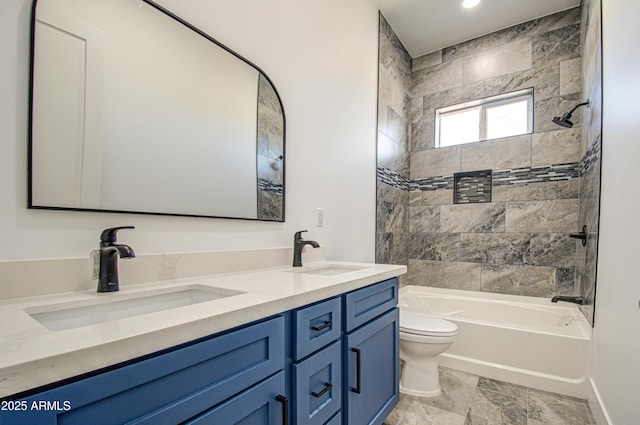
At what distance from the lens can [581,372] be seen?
1989mm

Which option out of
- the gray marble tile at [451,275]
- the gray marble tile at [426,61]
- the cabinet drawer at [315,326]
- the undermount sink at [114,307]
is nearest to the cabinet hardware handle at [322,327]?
the cabinet drawer at [315,326]

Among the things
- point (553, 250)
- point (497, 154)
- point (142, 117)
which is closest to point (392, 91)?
point (497, 154)

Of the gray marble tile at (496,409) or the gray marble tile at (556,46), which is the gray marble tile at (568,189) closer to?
the gray marble tile at (556,46)

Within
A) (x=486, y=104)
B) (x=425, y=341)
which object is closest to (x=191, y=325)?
(x=425, y=341)

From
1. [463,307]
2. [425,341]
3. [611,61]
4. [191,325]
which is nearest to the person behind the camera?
[191,325]

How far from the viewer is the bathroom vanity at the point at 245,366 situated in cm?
50

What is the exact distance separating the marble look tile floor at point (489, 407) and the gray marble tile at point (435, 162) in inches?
78.1

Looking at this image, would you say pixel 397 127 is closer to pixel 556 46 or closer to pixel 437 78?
pixel 437 78

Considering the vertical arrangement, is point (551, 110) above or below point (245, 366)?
above

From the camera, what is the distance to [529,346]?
83.9 inches

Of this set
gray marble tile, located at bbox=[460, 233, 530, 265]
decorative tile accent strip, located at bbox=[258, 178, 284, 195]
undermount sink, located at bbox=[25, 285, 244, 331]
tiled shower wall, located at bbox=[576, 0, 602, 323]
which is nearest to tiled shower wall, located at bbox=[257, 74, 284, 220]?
decorative tile accent strip, located at bbox=[258, 178, 284, 195]

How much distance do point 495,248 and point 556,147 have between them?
1.04 m

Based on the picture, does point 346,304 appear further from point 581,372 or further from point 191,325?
point 581,372

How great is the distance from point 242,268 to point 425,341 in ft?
3.92
